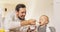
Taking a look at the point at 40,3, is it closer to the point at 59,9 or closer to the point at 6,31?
the point at 59,9

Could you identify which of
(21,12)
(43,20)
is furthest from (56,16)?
(21,12)

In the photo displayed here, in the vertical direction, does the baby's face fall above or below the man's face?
below

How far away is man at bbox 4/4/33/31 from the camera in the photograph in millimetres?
595

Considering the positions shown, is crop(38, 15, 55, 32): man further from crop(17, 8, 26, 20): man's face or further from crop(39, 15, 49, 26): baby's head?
crop(17, 8, 26, 20): man's face

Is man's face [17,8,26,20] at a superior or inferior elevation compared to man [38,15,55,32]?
superior

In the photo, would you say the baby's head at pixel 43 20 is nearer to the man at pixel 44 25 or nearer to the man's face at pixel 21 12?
the man at pixel 44 25

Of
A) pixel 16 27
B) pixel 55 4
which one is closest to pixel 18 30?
pixel 16 27

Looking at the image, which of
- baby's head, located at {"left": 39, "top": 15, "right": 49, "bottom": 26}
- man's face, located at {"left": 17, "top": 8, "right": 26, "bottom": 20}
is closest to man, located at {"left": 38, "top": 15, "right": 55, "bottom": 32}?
baby's head, located at {"left": 39, "top": 15, "right": 49, "bottom": 26}

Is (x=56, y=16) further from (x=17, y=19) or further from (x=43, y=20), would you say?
(x=17, y=19)

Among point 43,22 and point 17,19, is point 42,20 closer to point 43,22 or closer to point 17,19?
point 43,22

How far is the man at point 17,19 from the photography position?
0.59 metres

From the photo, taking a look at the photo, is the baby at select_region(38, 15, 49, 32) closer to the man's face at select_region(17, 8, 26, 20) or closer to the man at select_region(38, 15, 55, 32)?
the man at select_region(38, 15, 55, 32)

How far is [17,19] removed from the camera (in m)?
0.60

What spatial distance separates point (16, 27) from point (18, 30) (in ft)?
0.07
